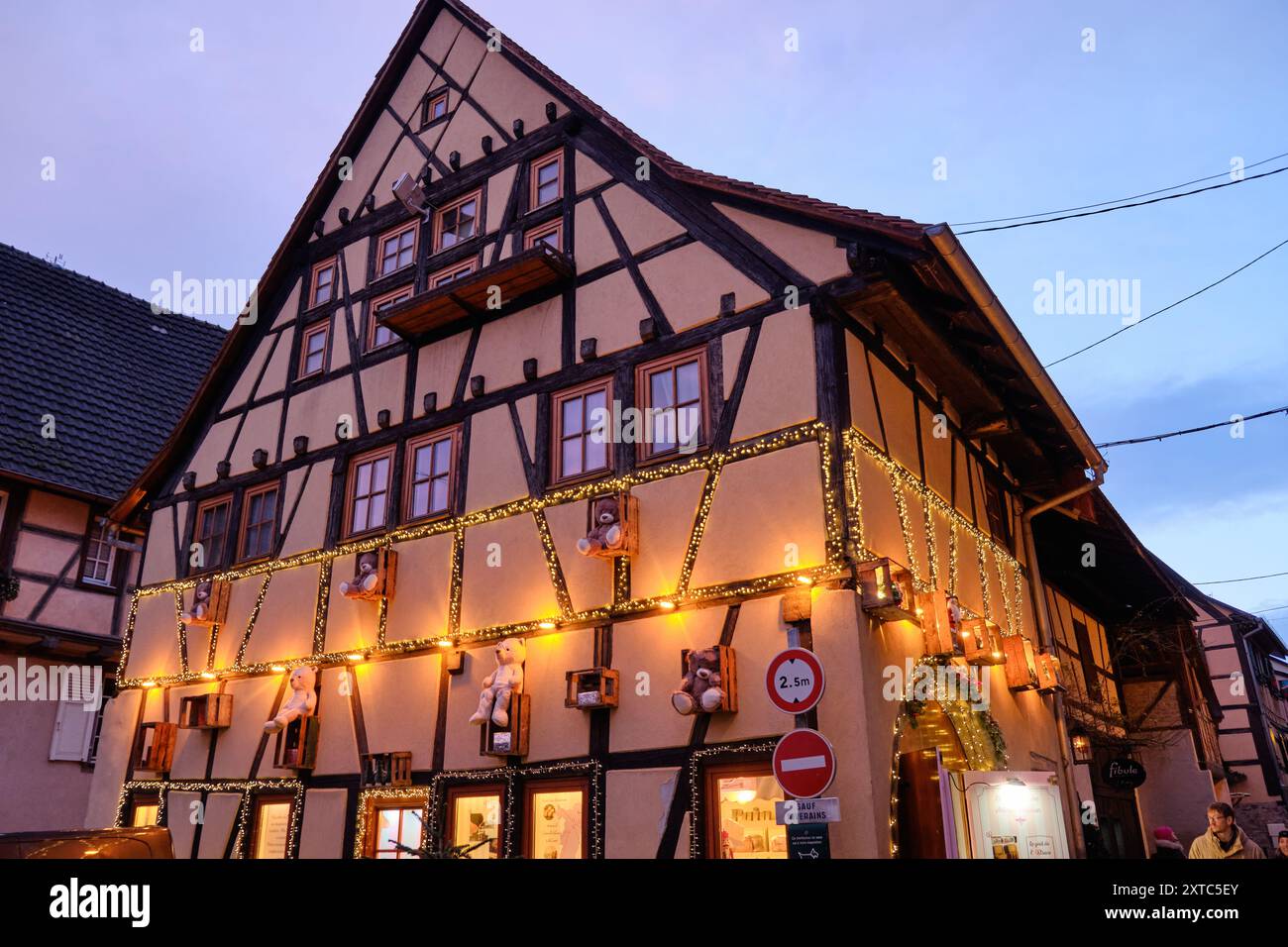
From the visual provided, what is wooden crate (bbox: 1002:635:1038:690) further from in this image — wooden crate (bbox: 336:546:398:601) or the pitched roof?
the pitched roof

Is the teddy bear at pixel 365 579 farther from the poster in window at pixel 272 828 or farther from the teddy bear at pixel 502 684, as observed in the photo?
the poster in window at pixel 272 828

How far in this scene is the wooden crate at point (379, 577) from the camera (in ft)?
37.6

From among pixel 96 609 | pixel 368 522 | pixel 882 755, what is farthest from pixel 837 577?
pixel 96 609

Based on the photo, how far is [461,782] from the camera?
10.1 meters

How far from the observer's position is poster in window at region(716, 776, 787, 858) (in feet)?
26.7

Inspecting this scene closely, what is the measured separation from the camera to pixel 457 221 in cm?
1330

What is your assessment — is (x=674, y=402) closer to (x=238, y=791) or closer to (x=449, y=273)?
(x=449, y=273)

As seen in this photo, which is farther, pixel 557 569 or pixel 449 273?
pixel 449 273

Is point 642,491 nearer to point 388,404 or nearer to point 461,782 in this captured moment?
point 461,782

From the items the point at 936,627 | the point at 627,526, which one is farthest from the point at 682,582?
the point at 936,627

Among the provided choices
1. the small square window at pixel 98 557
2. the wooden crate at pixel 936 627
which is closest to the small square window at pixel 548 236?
the wooden crate at pixel 936 627

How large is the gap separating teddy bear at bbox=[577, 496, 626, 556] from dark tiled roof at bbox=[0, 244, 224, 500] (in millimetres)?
11370

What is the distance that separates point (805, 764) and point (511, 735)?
12.2ft

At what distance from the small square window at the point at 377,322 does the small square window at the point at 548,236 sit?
210 cm
